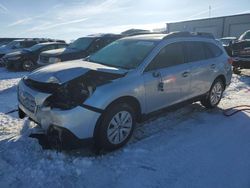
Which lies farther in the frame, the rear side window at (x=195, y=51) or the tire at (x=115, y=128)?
the rear side window at (x=195, y=51)

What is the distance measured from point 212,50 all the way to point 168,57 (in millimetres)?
1742

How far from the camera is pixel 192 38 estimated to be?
5859 mm

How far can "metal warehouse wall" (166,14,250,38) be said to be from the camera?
37.8 meters

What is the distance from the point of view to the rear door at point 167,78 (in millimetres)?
4719

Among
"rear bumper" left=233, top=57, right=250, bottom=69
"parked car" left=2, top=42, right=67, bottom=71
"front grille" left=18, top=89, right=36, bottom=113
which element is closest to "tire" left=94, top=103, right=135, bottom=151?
"front grille" left=18, top=89, right=36, bottom=113

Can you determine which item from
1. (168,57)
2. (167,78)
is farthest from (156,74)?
(168,57)

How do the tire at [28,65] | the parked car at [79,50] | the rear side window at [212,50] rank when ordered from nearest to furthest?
1. the rear side window at [212,50]
2. the parked car at [79,50]
3. the tire at [28,65]

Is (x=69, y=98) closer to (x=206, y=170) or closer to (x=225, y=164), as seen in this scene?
(x=206, y=170)

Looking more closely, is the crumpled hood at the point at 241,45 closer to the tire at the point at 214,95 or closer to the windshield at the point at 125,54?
the tire at the point at 214,95

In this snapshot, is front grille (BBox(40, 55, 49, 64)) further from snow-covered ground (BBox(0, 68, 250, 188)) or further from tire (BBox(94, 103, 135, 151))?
tire (BBox(94, 103, 135, 151))

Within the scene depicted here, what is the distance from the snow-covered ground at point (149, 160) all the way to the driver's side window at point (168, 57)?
4.01 ft

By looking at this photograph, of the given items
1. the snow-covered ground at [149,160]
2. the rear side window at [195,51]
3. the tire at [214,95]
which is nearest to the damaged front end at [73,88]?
the snow-covered ground at [149,160]

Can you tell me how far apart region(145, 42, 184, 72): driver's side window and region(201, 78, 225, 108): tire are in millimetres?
1427

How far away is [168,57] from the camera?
516cm
